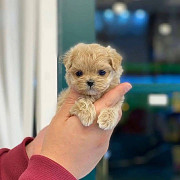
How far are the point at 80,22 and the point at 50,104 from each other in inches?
14.2

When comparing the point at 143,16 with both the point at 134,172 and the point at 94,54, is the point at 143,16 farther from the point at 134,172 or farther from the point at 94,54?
the point at 94,54

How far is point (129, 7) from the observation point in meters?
2.84

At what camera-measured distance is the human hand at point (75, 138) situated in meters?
0.76

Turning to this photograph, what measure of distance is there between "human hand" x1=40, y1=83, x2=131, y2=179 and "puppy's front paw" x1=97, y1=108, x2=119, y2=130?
0.7 inches

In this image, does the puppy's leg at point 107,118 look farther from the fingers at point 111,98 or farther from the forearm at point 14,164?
the forearm at point 14,164

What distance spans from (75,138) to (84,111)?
0.07m

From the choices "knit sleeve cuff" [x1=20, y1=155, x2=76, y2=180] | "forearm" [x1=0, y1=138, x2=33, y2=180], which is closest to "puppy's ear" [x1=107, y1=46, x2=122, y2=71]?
"knit sleeve cuff" [x1=20, y1=155, x2=76, y2=180]

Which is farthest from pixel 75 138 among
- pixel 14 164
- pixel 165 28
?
pixel 165 28

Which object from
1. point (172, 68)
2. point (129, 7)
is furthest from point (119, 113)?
point (129, 7)

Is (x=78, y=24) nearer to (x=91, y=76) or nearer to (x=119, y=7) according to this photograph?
(x=91, y=76)

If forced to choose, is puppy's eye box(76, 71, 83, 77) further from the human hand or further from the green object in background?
the green object in background

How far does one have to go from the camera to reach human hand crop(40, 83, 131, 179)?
755 millimetres

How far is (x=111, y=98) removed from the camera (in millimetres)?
782

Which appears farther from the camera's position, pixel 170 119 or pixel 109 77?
pixel 170 119
